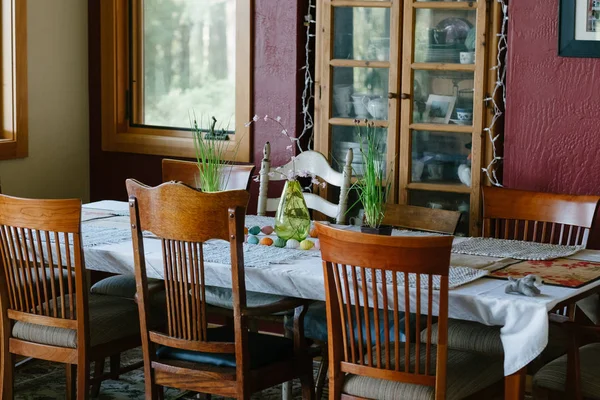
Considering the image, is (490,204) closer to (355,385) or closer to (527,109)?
(527,109)

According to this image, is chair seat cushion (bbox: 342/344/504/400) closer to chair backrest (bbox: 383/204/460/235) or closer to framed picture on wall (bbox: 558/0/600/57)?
chair backrest (bbox: 383/204/460/235)

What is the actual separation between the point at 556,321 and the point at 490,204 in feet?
3.54

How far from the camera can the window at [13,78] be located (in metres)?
4.73

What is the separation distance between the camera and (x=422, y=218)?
151 inches

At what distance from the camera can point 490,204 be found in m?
3.76

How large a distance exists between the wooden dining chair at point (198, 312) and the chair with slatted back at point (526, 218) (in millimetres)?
579

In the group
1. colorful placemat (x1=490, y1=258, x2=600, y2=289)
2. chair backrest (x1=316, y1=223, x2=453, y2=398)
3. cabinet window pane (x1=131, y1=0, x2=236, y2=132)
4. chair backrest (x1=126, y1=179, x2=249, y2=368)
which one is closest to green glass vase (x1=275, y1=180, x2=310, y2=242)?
chair backrest (x1=126, y1=179, x2=249, y2=368)

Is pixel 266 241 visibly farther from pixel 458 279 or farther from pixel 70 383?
pixel 70 383

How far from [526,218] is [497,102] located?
0.68m

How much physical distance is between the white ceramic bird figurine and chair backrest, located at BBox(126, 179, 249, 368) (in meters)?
1.59

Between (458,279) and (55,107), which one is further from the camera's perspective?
(55,107)

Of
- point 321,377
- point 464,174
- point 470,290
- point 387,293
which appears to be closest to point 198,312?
point 387,293

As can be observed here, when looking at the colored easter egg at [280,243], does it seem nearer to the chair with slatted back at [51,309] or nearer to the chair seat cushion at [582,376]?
the chair with slatted back at [51,309]

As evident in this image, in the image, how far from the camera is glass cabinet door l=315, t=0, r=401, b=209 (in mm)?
4344
